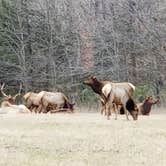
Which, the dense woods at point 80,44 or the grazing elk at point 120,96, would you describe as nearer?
the grazing elk at point 120,96

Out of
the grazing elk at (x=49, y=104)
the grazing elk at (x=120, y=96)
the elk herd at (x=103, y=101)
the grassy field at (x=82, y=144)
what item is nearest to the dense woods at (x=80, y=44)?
the elk herd at (x=103, y=101)

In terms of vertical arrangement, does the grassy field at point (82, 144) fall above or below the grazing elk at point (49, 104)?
above

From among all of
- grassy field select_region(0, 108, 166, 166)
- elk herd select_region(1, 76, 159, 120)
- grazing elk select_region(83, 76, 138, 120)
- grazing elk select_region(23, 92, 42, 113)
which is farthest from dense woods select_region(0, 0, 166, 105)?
grassy field select_region(0, 108, 166, 166)

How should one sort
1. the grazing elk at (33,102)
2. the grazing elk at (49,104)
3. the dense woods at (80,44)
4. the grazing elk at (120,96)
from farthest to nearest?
the dense woods at (80,44)
the grazing elk at (33,102)
the grazing elk at (49,104)
the grazing elk at (120,96)

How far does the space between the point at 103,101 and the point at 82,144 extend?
30.0 ft

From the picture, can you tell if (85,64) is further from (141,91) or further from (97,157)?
(97,157)

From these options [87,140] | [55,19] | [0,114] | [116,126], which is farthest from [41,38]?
[87,140]

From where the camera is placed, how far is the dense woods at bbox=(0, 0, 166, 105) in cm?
3061

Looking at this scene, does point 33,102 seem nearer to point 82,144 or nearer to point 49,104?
point 49,104

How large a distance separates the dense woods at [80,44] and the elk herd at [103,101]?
5794 millimetres

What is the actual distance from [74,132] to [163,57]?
1667cm

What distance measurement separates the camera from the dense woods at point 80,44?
30.6m

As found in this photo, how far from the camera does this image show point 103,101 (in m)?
20.7

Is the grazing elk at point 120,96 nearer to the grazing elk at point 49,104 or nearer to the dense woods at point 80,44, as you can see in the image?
the grazing elk at point 49,104
